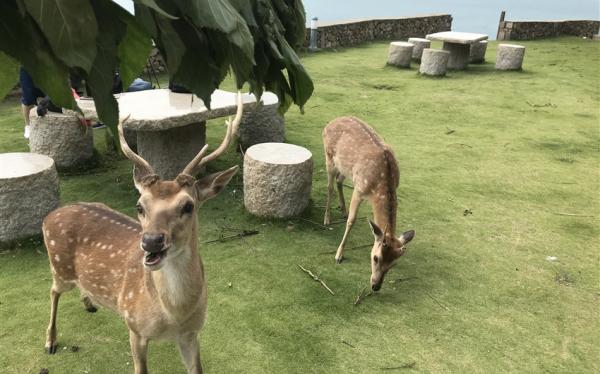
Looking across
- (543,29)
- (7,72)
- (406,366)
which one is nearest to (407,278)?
(406,366)

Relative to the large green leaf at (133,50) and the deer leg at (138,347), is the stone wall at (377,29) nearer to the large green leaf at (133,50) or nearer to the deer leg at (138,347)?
the deer leg at (138,347)

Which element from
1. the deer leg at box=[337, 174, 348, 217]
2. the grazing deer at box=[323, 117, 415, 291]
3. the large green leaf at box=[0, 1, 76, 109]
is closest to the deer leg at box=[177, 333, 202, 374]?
the grazing deer at box=[323, 117, 415, 291]

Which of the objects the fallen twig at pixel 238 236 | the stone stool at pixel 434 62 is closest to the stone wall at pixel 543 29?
the stone stool at pixel 434 62

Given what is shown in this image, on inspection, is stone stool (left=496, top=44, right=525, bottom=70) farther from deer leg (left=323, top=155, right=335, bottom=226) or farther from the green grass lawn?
deer leg (left=323, top=155, right=335, bottom=226)

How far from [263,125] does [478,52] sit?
1050cm

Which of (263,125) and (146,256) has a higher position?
(146,256)

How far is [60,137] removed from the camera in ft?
22.4

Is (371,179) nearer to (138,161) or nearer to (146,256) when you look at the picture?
(138,161)

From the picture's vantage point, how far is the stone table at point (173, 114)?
602 centimetres

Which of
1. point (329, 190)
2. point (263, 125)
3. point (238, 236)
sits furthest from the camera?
point (263, 125)

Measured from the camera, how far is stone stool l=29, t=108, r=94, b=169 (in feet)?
22.1

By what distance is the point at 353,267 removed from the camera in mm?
5254

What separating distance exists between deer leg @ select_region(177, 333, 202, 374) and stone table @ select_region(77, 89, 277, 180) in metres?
3.17

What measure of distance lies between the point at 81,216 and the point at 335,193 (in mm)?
3927
